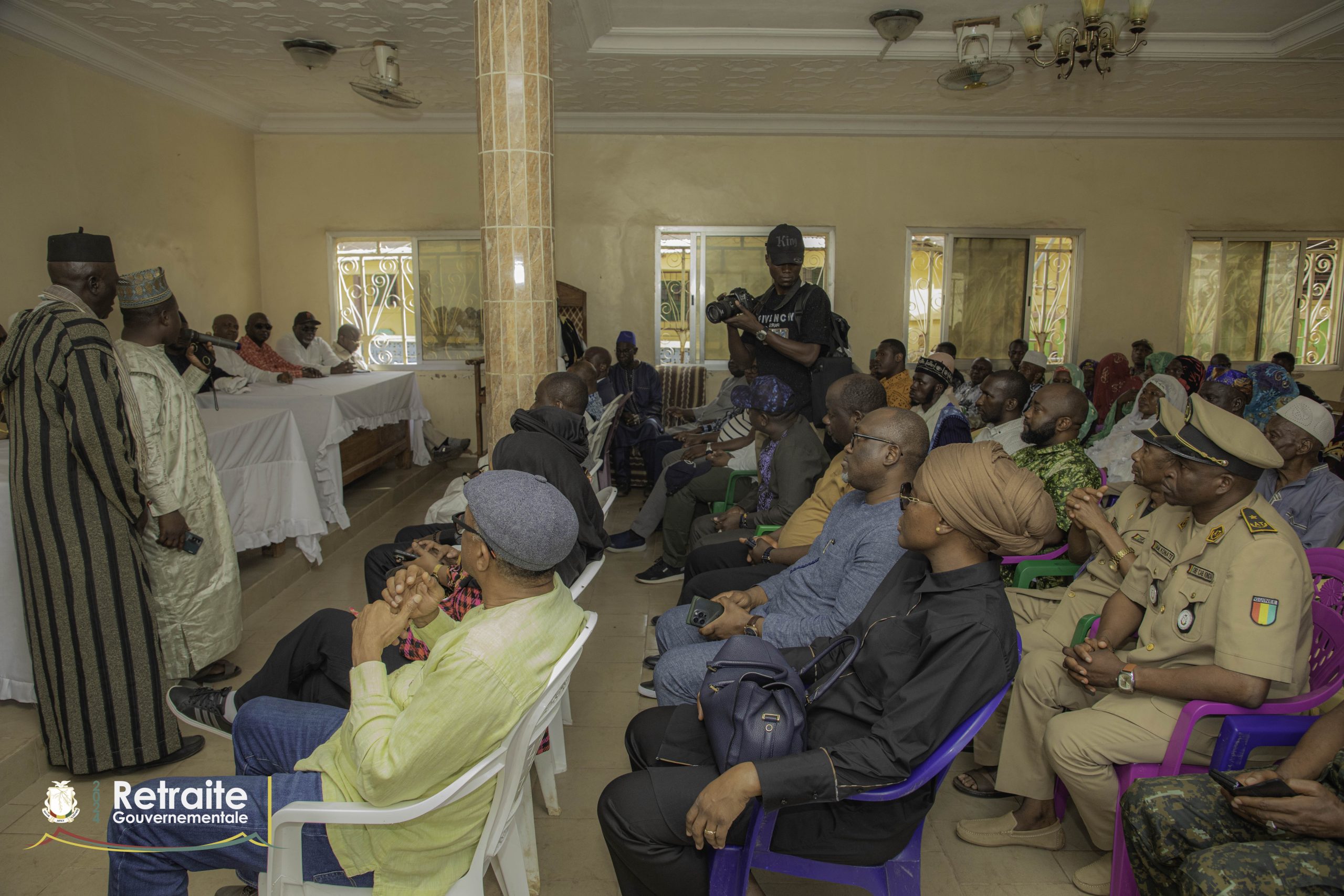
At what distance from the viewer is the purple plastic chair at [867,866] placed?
1558 millimetres

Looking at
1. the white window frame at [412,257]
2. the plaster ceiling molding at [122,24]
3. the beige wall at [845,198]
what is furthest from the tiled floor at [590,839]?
the beige wall at [845,198]

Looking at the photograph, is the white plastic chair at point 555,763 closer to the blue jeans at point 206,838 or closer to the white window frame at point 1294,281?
the blue jeans at point 206,838

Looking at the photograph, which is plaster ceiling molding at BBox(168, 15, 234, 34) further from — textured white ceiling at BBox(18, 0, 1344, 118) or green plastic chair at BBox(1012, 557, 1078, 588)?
green plastic chair at BBox(1012, 557, 1078, 588)

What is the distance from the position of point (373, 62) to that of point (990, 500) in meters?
5.93

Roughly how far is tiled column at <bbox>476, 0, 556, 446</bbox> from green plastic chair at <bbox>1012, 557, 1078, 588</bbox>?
2.05 meters

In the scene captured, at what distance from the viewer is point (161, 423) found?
280 centimetres

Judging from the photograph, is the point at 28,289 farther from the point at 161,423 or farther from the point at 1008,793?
the point at 1008,793

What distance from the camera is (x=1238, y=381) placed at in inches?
158

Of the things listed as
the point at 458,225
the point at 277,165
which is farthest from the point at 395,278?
the point at 277,165

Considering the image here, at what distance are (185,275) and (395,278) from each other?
1886mm

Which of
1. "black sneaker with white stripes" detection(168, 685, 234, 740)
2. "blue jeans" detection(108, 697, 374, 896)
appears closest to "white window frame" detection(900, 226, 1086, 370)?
"black sneaker with white stripes" detection(168, 685, 234, 740)

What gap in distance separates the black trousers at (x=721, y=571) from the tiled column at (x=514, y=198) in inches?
38.8

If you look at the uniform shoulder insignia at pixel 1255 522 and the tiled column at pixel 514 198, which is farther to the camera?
the tiled column at pixel 514 198

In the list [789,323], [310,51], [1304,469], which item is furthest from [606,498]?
[310,51]
